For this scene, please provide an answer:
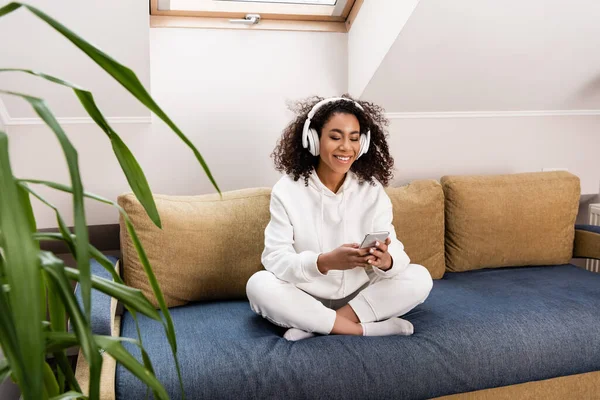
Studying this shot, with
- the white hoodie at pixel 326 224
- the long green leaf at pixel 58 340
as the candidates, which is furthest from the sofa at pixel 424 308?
the long green leaf at pixel 58 340

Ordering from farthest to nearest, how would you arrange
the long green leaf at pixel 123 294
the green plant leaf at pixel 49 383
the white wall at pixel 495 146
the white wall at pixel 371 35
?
the white wall at pixel 495 146, the white wall at pixel 371 35, the green plant leaf at pixel 49 383, the long green leaf at pixel 123 294

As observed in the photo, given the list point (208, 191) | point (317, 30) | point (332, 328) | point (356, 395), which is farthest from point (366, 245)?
point (317, 30)

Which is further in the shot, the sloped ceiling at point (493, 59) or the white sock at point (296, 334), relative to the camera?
the sloped ceiling at point (493, 59)

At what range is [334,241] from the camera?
1981 millimetres

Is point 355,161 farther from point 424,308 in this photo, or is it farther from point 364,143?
point 424,308

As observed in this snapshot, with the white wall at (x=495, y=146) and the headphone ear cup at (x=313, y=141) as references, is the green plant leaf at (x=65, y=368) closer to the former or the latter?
the headphone ear cup at (x=313, y=141)

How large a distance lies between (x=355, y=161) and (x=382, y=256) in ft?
1.48

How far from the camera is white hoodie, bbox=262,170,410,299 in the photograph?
1916 millimetres

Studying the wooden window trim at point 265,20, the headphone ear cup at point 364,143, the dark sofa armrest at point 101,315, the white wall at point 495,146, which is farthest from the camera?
the white wall at point 495,146

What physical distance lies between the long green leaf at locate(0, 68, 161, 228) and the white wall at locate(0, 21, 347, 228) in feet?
5.33

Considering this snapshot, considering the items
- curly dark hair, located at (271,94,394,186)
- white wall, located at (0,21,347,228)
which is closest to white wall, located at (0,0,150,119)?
white wall, located at (0,21,347,228)

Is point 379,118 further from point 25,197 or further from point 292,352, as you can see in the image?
point 25,197

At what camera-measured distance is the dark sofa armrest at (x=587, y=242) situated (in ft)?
8.14

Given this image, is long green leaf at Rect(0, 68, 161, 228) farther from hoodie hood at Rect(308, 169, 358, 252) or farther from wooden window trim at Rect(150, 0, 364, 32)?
wooden window trim at Rect(150, 0, 364, 32)
